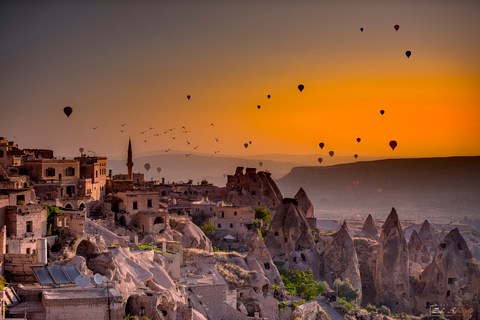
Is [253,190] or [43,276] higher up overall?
[253,190]

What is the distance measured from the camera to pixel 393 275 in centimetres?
5459

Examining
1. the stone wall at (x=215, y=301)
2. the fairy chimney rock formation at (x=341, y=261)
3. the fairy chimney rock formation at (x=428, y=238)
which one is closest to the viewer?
the stone wall at (x=215, y=301)

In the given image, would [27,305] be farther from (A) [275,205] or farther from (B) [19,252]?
(A) [275,205]

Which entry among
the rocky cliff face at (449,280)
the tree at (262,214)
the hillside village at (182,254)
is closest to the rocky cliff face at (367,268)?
the hillside village at (182,254)

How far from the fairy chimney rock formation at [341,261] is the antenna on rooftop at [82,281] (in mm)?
28794

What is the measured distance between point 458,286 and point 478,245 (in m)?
30.0

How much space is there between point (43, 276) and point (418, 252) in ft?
135

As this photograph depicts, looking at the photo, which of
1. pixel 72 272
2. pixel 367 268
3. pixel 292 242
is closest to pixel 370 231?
pixel 367 268

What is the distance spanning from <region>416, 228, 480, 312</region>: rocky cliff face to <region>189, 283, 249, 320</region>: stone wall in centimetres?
2298

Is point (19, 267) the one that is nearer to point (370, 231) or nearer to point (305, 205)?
point (305, 205)

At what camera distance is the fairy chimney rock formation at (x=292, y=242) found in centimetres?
5259

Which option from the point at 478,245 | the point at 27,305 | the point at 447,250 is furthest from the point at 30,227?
the point at 478,245

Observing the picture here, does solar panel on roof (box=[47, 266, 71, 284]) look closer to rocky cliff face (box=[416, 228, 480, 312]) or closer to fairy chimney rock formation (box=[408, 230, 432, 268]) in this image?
rocky cliff face (box=[416, 228, 480, 312])

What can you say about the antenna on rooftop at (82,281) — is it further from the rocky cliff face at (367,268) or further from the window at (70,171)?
the rocky cliff face at (367,268)
